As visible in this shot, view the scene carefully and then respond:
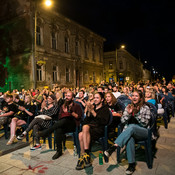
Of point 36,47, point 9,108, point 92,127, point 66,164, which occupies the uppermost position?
point 36,47

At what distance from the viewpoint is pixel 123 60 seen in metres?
42.6

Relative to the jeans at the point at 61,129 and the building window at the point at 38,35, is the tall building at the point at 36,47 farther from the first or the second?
the jeans at the point at 61,129

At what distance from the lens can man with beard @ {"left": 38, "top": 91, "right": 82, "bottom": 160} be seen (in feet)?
13.9

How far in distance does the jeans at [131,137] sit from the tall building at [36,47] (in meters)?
13.7

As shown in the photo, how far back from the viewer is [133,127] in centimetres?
344

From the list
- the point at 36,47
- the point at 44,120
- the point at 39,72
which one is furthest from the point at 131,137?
the point at 39,72

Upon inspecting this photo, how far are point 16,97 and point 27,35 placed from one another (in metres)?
13.6

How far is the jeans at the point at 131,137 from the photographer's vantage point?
330 cm

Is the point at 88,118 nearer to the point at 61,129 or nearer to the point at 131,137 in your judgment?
the point at 61,129

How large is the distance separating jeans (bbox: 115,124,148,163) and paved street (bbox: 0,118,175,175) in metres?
0.40

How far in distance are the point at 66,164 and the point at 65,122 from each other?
103 centimetres

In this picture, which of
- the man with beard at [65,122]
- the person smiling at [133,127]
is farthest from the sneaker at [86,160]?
the man with beard at [65,122]

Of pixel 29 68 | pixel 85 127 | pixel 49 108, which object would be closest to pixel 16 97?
pixel 49 108

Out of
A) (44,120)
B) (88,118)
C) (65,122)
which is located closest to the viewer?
(88,118)
